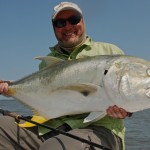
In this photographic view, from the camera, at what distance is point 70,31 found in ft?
17.3

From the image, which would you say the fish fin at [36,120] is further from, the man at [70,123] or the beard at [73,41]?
the beard at [73,41]

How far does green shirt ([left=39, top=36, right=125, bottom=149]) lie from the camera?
4719mm

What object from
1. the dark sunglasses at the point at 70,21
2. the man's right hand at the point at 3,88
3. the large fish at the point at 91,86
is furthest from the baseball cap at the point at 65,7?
the man's right hand at the point at 3,88

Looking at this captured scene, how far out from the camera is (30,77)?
15.5 ft

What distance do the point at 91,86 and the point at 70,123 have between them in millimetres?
862

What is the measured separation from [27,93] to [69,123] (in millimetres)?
605

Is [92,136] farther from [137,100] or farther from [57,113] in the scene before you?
[137,100]

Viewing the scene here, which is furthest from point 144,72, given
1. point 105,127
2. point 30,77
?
point 30,77

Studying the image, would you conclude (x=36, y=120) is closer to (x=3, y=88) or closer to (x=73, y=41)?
(x=3, y=88)

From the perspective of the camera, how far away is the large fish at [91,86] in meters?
3.99

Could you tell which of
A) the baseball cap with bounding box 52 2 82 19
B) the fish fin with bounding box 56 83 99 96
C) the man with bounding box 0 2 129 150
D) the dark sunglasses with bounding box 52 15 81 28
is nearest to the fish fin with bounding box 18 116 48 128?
the man with bounding box 0 2 129 150

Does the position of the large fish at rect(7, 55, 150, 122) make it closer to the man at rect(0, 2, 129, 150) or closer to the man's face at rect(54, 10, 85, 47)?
the man at rect(0, 2, 129, 150)

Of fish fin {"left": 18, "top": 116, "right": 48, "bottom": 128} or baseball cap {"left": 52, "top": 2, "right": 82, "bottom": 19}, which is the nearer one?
fish fin {"left": 18, "top": 116, "right": 48, "bottom": 128}

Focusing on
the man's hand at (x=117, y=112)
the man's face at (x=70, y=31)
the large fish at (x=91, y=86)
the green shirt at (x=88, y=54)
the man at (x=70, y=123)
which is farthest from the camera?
the man's face at (x=70, y=31)
